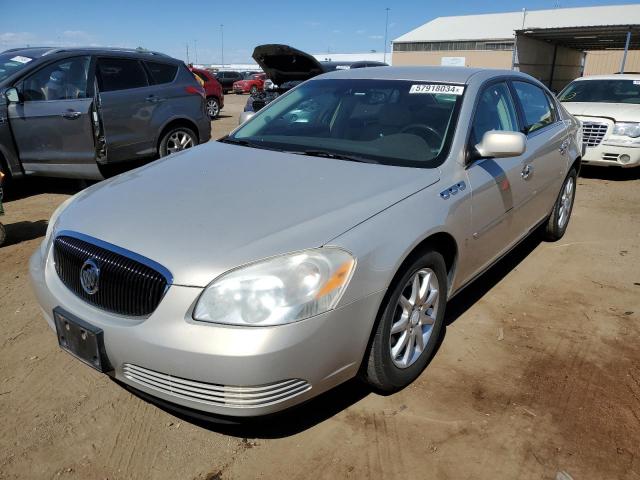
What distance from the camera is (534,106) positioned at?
4.12 metres

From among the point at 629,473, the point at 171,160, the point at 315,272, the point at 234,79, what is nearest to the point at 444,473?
the point at 629,473

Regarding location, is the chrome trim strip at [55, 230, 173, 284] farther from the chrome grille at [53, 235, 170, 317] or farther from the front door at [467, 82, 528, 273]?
the front door at [467, 82, 528, 273]

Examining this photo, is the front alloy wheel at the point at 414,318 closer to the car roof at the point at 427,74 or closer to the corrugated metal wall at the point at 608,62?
the car roof at the point at 427,74

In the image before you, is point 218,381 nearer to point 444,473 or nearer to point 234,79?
point 444,473

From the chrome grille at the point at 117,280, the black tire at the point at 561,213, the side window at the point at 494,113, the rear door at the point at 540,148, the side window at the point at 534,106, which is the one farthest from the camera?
the black tire at the point at 561,213

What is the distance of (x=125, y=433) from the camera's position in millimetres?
2297

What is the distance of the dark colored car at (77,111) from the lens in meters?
5.68

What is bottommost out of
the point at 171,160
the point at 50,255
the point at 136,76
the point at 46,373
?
the point at 46,373

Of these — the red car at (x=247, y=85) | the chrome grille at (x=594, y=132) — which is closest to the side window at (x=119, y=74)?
the chrome grille at (x=594, y=132)

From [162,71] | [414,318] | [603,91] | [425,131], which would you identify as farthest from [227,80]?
[414,318]

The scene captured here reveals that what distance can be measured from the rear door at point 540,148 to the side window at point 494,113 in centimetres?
20

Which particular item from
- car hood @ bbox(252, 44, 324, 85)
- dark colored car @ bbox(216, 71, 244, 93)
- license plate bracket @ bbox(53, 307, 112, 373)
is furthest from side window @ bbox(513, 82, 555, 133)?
dark colored car @ bbox(216, 71, 244, 93)

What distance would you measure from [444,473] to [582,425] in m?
0.78

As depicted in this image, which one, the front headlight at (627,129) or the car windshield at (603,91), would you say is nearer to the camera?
the front headlight at (627,129)
